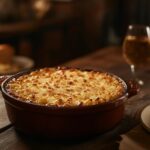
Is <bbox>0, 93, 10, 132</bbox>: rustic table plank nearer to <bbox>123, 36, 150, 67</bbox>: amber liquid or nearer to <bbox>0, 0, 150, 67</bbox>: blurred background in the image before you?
<bbox>123, 36, 150, 67</bbox>: amber liquid

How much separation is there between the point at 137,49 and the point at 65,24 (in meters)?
2.94

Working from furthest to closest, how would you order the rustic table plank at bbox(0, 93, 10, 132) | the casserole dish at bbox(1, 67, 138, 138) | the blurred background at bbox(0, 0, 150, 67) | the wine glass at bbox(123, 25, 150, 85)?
1. the blurred background at bbox(0, 0, 150, 67)
2. the wine glass at bbox(123, 25, 150, 85)
3. the rustic table plank at bbox(0, 93, 10, 132)
4. the casserole dish at bbox(1, 67, 138, 138)

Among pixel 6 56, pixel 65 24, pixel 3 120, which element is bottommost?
pixel 65 24

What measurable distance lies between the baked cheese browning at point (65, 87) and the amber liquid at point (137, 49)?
1.35 ft

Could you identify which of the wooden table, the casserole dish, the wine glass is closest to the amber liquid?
the wine glass

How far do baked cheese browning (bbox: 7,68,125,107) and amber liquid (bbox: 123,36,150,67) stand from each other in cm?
41

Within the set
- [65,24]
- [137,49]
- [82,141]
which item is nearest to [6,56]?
[137,49]

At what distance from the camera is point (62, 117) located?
0.89m

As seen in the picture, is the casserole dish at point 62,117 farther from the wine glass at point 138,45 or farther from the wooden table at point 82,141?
the wine glass at point 138,45

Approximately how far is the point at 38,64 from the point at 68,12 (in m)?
0.88

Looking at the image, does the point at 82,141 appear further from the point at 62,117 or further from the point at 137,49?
the point at 137,49

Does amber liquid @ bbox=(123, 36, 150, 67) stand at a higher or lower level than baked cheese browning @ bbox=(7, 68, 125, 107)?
lower

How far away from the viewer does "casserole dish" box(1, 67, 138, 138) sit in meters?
0.89

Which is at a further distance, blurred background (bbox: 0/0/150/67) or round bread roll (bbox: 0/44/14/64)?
blurred background (bbox: 0/0/150/67)
